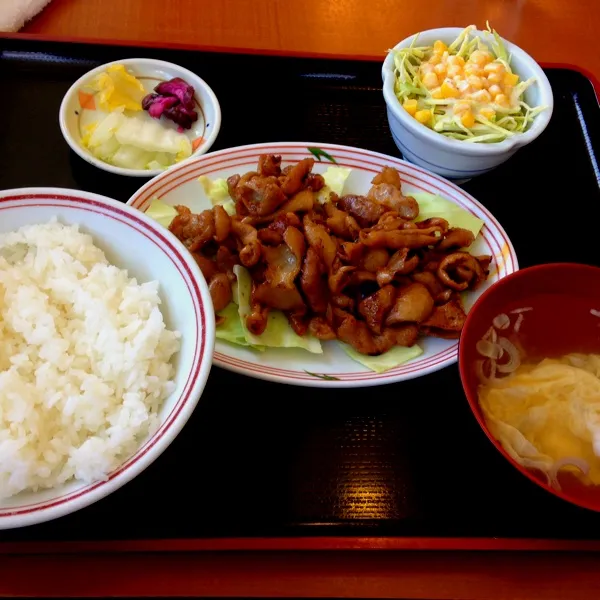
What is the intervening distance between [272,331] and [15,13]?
208cm

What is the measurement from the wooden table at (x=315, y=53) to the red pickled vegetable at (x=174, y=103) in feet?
1.04

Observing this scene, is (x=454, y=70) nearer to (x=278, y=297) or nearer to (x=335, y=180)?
(x=335, y=180)

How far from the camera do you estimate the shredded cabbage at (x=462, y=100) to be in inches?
89.3

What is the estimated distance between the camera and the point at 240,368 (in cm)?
179

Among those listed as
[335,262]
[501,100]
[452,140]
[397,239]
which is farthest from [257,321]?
[501,100]

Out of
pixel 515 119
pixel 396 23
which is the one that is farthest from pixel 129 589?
pixel 396 23

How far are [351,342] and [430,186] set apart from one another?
0.81m

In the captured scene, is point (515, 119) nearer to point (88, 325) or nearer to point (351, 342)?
point (351, 342)

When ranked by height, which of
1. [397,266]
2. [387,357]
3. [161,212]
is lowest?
[387,357]

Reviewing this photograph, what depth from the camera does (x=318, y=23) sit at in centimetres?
A: 310

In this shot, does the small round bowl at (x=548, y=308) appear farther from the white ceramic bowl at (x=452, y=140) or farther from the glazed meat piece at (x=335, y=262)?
the white ceramic bowl at (x=452, y=140)

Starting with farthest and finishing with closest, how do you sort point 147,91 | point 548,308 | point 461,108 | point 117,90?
point 147,91 → point 117,90 → point 461,108 → point 548,308

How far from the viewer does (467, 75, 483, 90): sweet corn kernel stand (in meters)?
2.35

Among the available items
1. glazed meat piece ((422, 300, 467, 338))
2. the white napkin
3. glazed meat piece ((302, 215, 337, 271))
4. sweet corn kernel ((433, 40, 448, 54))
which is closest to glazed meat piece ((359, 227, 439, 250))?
glazed meat piece ((302, 215, 337, 271))
